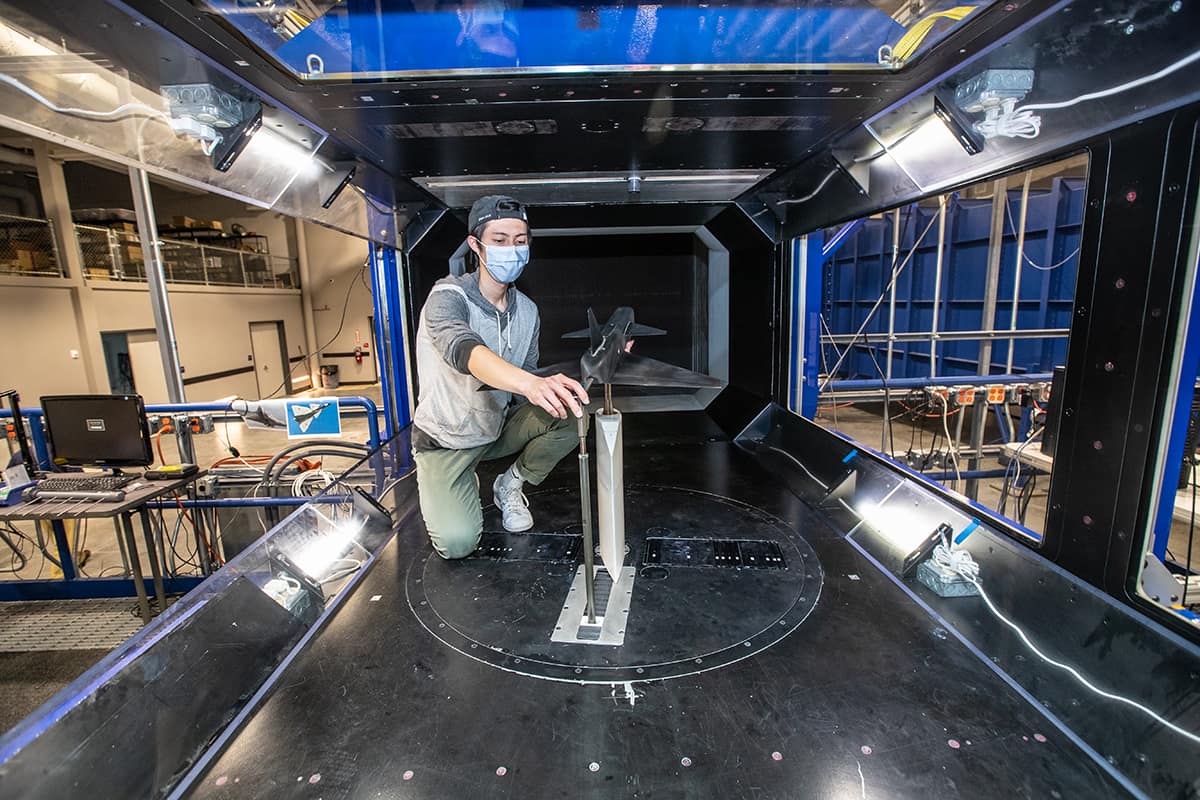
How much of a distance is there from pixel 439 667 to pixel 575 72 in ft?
5.66

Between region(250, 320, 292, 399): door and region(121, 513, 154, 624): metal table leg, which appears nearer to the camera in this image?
region(121, 513, 154, 624): metal table leg

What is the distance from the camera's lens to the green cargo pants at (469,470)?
7.37 feet

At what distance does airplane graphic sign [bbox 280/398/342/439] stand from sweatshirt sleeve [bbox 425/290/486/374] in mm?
1562

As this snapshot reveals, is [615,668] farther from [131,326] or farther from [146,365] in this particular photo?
[146,365]

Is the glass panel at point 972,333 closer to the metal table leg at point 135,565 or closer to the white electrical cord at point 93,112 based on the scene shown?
the white electrical cord at point 93,112

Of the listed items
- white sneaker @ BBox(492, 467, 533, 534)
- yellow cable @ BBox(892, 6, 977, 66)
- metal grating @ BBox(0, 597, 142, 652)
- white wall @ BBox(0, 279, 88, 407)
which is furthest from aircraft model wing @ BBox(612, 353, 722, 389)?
white wall @ BBox(0, 279, 88, 407)

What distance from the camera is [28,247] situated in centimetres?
838

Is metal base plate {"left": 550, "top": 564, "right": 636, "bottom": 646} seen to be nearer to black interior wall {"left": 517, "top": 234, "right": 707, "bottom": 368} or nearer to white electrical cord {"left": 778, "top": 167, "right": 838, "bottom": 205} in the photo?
white electrical cord {"left": 778, "top": 167, "right": 838, "bottom": 205}

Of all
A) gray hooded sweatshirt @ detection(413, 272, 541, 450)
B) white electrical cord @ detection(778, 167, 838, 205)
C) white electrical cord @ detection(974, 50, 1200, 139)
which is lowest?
gray hooded sweatshirt @ detection(413, 272, 541, 450)

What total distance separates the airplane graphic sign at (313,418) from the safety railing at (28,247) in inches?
319

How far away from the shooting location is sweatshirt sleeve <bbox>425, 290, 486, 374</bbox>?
188 cm

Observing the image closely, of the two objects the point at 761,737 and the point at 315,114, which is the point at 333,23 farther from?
the point at 761,737

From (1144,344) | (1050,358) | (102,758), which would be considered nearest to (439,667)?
(102,758)

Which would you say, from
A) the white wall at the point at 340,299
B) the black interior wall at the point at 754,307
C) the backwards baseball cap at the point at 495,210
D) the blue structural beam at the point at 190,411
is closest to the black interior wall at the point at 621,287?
the black interior wall at the point at 754,307
